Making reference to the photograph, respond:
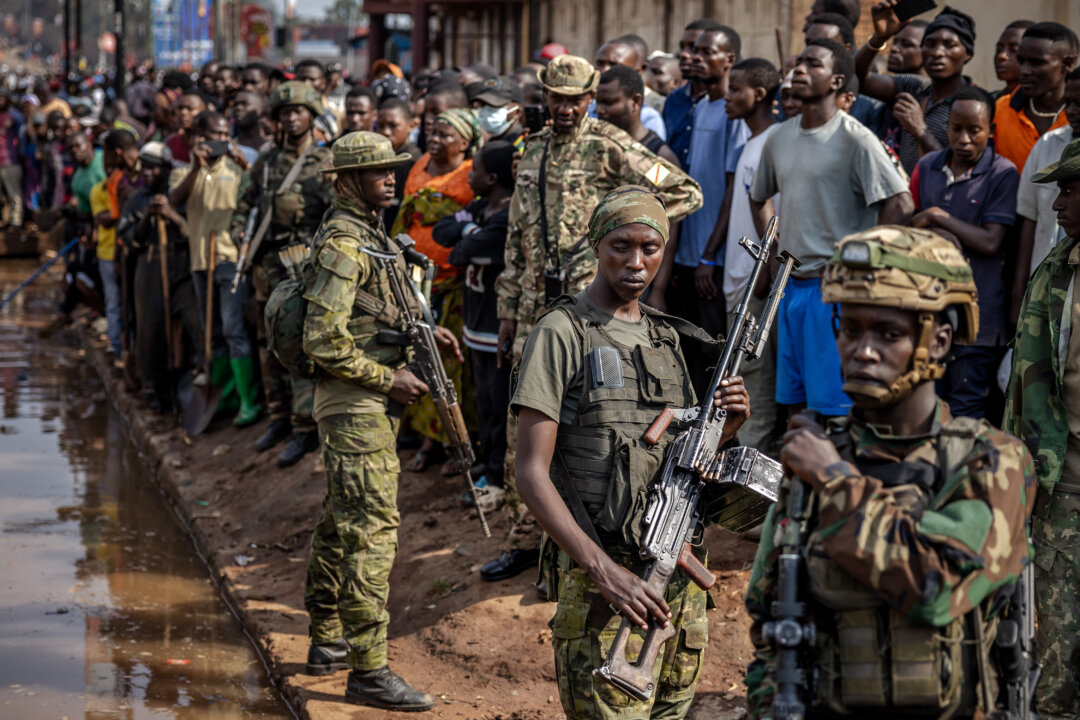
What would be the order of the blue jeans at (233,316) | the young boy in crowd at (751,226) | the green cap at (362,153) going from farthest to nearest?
the blue jeans at (233,316)
the young boy in crowd at (751,226)
the green cap at (362,153)

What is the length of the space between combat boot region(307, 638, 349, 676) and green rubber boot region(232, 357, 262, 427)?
4345 millimetres

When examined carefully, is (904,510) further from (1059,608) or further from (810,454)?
(1059,608)

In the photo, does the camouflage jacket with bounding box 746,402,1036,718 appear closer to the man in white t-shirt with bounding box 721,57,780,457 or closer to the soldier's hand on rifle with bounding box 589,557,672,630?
the soldier's hand on rifle with bounding box 589,557,672,630

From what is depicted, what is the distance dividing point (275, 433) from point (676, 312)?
144 inches

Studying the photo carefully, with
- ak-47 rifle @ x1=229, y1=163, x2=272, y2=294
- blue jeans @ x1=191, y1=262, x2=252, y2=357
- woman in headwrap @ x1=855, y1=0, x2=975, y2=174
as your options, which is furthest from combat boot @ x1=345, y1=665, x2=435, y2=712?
blue jeans @ x1=191, y1=262, x2=252, y2=357

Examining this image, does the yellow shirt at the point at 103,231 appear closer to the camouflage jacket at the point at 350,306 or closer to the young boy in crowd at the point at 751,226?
the camouflage jacket at the point at 350,306

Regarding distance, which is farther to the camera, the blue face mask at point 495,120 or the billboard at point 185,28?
the billboard at point 185,28

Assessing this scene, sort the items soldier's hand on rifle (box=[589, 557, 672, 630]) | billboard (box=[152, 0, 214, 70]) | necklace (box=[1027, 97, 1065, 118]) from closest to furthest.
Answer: soldier's hand on rifle (box=[589, 557, 672, 630]) → necklace (box=[1027, 97, 1065, 118]) → billboard (box=[152, 0, 214, 70])

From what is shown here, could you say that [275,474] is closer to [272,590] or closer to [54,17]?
[272,590]

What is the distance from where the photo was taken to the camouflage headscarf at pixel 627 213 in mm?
3662

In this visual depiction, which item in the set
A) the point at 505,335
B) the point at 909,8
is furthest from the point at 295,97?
the point at 909,8

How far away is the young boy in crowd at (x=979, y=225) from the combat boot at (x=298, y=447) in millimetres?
4755

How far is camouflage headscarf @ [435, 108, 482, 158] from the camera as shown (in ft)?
24.2

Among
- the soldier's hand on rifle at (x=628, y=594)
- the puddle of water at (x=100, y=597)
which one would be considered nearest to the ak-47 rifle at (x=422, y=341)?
the puddle of water at (x=100, y=597)
